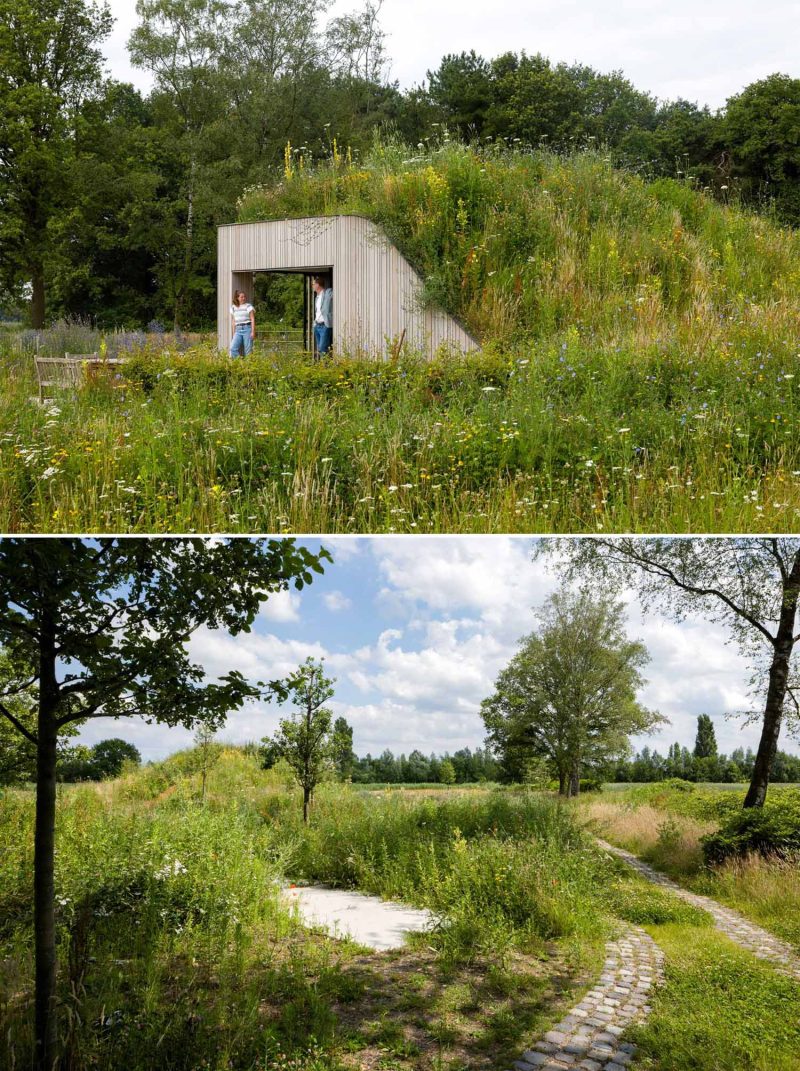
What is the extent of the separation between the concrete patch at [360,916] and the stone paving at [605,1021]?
170 cm

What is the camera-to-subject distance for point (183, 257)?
37.1 meters

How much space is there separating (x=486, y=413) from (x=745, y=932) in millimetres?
5161

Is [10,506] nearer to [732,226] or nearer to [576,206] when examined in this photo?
[576,206]

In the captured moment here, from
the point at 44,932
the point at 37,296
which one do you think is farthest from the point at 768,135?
the point at 44,932

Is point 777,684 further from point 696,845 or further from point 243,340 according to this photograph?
point 243,340

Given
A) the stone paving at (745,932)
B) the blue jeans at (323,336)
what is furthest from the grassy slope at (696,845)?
the blue jeans at (323,336)

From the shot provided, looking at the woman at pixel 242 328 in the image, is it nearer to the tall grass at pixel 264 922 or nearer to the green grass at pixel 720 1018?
A: the tall grass at pixel 264 922

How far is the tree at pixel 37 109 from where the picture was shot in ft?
96.1

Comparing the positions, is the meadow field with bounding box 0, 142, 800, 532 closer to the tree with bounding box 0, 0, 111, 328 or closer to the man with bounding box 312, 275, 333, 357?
the man with bounding box 312, 275, 333, 357

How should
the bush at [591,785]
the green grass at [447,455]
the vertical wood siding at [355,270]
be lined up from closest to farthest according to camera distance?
the green grass at [447,455] → the vertical wood siding at [355,270] → the bush at [591,785]

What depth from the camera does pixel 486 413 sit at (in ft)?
24.7

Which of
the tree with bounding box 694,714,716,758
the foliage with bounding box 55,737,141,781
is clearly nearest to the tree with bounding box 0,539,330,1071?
the foliage with bounding box 55,737,141,781

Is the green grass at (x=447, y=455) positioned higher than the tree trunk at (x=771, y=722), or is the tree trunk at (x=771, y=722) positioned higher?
the green grass at (x=447, y=455)

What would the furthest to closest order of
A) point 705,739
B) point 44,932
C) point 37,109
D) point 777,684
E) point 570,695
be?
point 37,109, point 570,695, point 705,739, point 777,684, point 44,932
